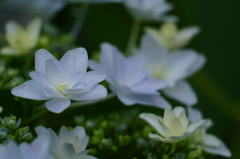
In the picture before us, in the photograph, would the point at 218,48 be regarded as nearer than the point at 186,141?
No

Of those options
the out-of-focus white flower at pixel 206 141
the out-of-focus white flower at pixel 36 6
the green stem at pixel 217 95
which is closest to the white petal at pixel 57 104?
the out-of-focus white flower at pixel 206 141

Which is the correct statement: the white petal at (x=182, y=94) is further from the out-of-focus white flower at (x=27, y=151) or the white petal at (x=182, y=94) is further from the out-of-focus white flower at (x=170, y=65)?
the out-of-focus white flower at (x=27, y=151)

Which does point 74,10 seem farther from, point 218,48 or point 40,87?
point 40,87

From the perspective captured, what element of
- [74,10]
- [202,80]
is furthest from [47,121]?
[202,80]

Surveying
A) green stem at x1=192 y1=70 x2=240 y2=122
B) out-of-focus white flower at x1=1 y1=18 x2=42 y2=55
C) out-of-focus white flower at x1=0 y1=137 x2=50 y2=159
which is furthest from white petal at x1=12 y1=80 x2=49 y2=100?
green stem at x1=192 y1=70 x2=240 y2=122

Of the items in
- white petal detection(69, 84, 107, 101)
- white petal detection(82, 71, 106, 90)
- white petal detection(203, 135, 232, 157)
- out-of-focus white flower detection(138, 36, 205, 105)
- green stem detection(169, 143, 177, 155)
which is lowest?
white petal detection(203, 135, 232, 157)

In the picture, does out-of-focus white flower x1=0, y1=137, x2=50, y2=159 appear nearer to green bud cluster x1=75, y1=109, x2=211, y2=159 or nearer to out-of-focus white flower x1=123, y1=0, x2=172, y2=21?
green bud cluster x1=75, y1=109, x2=211, y2=159

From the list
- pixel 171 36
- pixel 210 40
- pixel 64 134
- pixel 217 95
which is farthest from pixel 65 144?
pixel 210 40
